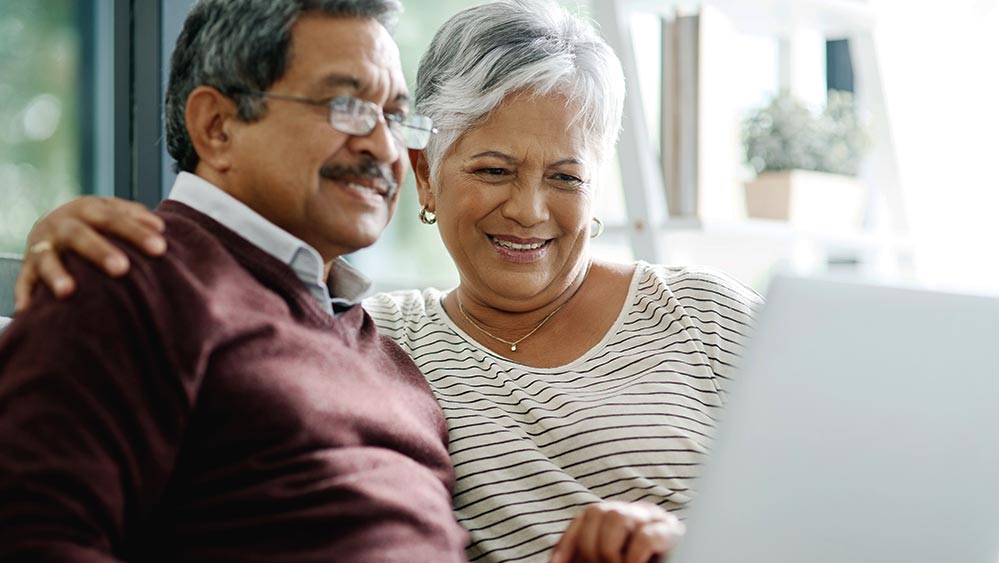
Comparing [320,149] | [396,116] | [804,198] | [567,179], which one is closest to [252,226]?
[320,149]

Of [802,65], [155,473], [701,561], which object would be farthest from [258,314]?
[802,65]

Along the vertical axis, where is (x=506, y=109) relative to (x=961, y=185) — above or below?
above

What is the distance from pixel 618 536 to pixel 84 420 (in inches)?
22.3

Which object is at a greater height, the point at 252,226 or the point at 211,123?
the point at 211,123

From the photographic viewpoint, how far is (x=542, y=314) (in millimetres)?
1812

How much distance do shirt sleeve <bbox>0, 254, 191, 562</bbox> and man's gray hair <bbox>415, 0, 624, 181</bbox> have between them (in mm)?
780

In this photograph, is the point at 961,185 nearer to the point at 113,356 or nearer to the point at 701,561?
the point at 701,561

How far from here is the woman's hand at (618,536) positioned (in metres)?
1.13

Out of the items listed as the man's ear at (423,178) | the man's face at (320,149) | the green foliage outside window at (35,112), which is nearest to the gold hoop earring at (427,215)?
Result: the man's ear at (423,178)

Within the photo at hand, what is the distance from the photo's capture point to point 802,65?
3258 mm

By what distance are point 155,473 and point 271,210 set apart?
1.23 ft

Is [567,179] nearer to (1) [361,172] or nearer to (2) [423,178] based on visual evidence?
(2) [423,178]

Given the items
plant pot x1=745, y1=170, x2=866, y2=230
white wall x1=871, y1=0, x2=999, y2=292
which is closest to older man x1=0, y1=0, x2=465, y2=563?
plant pot x1=745, y1=170, x2=866, y2=230

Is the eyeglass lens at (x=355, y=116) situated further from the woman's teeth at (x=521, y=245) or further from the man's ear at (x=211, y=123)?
the woman's teeth at (x=521, y=245)
